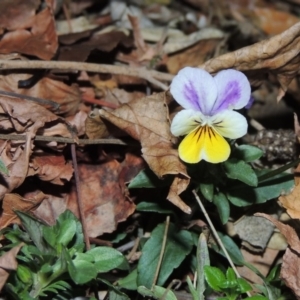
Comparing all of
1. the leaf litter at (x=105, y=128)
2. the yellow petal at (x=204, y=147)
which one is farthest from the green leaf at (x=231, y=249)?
the yellow petal at (x=204, y=147)

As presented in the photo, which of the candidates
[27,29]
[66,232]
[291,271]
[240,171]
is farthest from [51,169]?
[291,271]

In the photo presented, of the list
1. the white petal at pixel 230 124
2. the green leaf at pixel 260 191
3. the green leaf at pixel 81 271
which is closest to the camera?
the green leaf at pixel 81 271

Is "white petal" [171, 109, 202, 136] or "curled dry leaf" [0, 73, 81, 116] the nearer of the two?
"white petal" [171, 109, 202, 136]

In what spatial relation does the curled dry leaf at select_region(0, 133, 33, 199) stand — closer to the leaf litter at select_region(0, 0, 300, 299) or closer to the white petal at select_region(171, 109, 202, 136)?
the leaf litter at select_region(0, 0, 300, 299)

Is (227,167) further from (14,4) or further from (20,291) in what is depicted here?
(14,4)

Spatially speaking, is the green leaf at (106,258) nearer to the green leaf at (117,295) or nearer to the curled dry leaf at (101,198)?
the green leaf at (117,295)

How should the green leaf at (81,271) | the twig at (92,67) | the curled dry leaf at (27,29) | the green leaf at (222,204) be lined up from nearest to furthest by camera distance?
1. the green leaf at (81,271)
2. the green leaf at (222,204)
3. the twig at (92,67)
4. the curled dry leaf at (27,29)

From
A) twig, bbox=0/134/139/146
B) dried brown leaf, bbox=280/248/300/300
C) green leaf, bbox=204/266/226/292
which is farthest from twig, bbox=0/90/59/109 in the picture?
dried brown leaf, bbox=280/248/300/300
